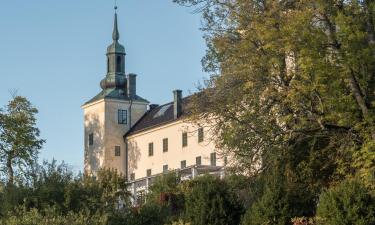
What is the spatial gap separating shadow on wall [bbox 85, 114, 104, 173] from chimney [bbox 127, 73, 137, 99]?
4.58 meters

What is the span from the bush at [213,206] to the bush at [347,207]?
17.5ft

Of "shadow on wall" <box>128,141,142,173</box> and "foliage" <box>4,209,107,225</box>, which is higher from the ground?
"shadow on wall" <box>128,141,142,173</box>

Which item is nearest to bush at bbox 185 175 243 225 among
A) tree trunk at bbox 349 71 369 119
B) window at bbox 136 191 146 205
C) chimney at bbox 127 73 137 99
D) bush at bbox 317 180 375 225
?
bush at bbox 317 180 375 225

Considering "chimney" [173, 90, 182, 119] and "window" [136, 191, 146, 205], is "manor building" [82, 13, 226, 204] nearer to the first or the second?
"chimney" [173, 90, 182, 119]

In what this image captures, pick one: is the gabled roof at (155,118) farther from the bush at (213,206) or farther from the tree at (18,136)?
the bush at (213,206)

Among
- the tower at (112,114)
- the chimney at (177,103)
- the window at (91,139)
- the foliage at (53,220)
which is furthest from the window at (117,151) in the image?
the foliage at (53,220)

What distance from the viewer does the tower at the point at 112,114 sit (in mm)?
101312

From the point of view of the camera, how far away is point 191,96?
142ft

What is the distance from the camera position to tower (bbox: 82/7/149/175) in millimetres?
101312

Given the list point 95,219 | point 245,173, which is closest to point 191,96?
point 245,173

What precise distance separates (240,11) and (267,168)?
6.22 meters

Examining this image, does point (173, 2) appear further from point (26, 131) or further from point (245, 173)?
point (26, 131)

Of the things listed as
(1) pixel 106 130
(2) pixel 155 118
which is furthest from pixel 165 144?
(1) pixel 106 130

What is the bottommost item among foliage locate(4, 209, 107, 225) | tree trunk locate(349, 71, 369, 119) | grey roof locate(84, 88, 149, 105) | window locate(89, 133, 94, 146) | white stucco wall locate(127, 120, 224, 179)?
foliage locate(4, 209, 107, 225)
